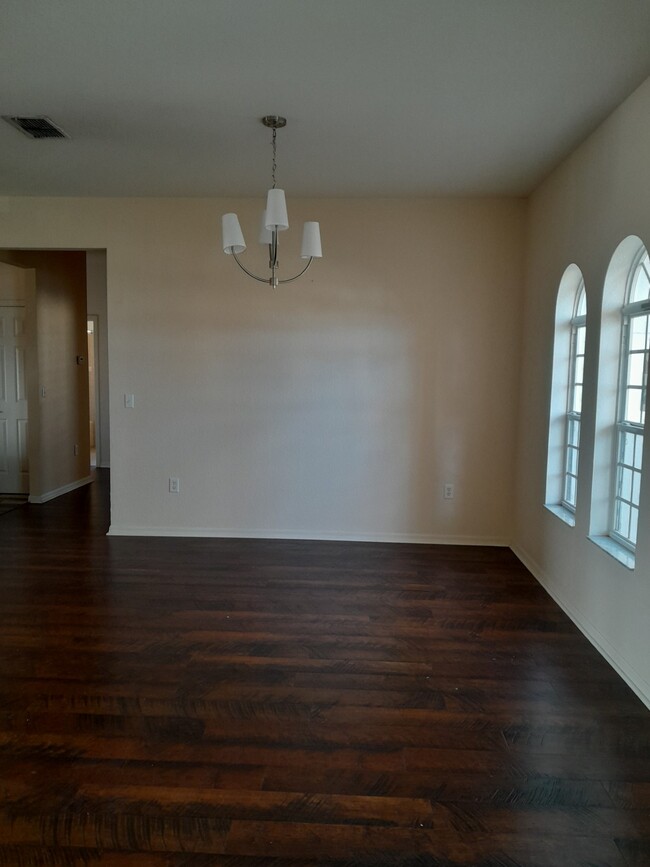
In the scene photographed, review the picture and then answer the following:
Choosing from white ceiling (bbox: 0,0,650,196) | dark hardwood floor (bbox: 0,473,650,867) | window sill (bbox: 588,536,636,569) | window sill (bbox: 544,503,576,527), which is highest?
white ceiling (bbox: 0,0,650,196)

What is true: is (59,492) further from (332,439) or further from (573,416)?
(573,416)

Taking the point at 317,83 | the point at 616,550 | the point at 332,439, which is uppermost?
the point at 317,83

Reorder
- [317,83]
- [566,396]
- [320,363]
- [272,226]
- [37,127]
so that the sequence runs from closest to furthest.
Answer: [317,83] < [272,226] < [37,127] < [566,396] < [320,363]

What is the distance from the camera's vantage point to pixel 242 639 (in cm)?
304

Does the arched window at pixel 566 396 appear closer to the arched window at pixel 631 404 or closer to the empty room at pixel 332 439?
the empty room at pixel 332 439

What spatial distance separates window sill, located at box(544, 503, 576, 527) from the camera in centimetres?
357

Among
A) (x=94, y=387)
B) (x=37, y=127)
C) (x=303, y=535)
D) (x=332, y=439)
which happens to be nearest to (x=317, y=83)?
(x=37, y=127)

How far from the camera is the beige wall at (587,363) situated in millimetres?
2658

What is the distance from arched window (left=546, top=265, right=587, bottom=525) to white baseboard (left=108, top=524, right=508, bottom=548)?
38.6 inches

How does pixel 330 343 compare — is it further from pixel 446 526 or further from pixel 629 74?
pixel 629 74

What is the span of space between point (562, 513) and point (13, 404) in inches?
223

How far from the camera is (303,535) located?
4.87m

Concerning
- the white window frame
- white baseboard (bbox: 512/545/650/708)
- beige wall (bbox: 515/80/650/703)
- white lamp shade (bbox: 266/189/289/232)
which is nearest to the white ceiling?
beige wall (bbox: 515/80/650/703)

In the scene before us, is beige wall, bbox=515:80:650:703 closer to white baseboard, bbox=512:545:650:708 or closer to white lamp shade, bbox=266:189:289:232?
white baseboard, bbox=512:545:650:708
